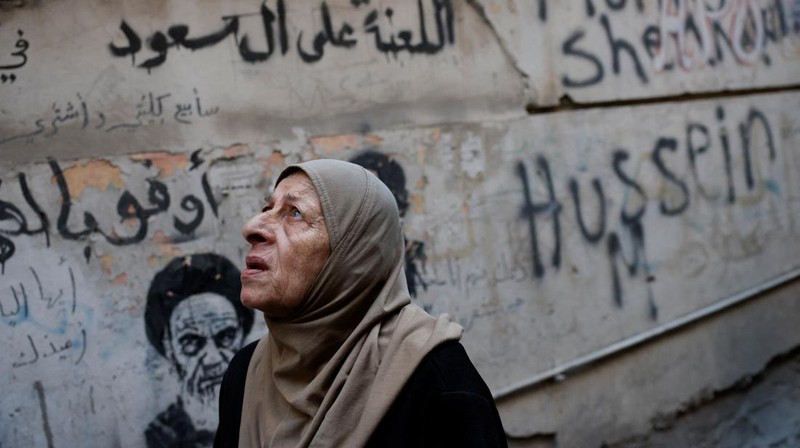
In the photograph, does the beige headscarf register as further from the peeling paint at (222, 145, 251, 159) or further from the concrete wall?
the peeling paint at (222, 145, 251, 159)

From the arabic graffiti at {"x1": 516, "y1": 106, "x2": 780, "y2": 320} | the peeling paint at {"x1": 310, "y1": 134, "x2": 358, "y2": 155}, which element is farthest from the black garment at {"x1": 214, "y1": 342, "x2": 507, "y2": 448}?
the arabic graffiti at {"x1": 516, "y1": 106, "x2": 780, "y2": 320}

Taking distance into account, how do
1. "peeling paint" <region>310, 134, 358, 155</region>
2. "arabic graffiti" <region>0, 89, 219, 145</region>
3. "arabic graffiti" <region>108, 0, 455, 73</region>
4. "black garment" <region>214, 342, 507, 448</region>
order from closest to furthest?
1. "black garment" <region>214, 342, 507, 448</region>
2. "arabic graffiti" <region>0, 89, 219, 145</region>
3. "arabic graffiti" <region>108, 0, 455, 73</region>
4. "peeling paint" <region>310, 134, 358, 155</region>

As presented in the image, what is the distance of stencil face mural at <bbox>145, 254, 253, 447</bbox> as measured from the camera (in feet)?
11.7

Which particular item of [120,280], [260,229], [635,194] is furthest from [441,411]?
[635,194]


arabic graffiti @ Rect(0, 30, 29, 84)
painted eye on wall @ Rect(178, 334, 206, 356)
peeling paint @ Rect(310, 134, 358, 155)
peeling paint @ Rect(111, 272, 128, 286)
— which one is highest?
arabic graffiti @ Rect(0, 30, 29, 84)

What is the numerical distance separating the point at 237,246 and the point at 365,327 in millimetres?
1877

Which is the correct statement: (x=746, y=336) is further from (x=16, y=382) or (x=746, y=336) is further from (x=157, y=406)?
(x=16, y=382)

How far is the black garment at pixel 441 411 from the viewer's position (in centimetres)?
184

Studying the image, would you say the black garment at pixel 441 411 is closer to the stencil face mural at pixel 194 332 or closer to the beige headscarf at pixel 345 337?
the beige headscarf at pixel 345 337

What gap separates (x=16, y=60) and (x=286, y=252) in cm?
184

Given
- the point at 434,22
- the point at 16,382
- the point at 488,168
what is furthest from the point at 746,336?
the point at 16,382

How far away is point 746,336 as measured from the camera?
19.7 ft

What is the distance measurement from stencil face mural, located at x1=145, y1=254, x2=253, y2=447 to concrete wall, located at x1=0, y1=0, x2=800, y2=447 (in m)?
0.01

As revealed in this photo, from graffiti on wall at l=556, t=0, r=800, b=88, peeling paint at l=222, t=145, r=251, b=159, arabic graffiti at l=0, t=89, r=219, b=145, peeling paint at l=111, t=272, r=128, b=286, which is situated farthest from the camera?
graffiti on wall at l=556, t=0, r=800, b=88
